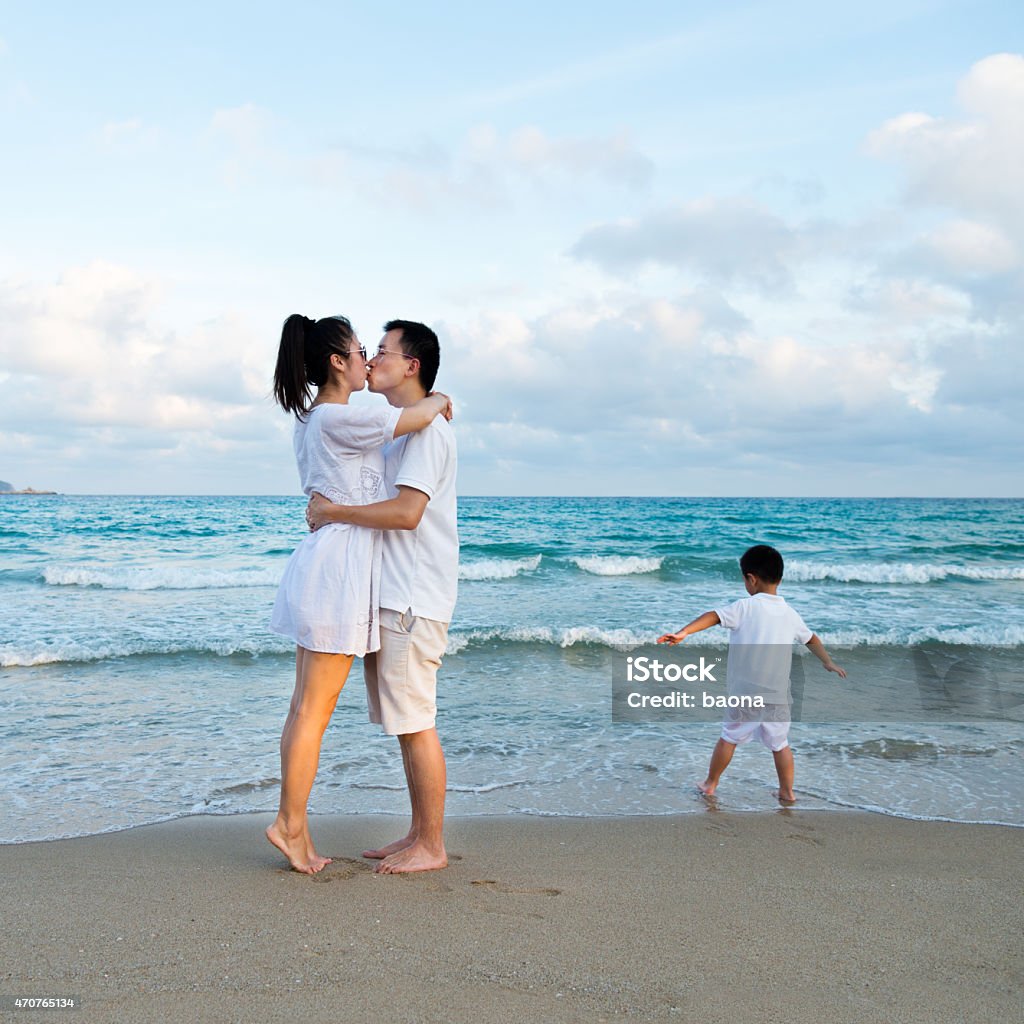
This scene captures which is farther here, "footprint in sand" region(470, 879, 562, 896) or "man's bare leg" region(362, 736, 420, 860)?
"man's bare leg" region(362, 736, 420, 860)

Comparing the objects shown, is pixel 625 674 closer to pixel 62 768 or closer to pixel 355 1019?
pixel 62 768

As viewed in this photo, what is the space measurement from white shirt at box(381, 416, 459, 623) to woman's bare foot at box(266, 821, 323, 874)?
94 centimetres

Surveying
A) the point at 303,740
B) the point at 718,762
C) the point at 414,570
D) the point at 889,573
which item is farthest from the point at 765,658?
the point at 889,573

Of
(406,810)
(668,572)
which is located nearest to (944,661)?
(406,810)

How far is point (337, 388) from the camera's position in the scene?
3373 mm

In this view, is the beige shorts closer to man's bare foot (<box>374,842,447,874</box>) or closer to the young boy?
man's bare foot (<box>374,842,447,874</box>)

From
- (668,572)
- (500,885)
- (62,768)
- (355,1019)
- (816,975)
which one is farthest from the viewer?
(668,572)

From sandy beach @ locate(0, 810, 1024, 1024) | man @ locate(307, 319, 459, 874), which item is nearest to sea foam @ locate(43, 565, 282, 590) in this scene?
sandy beach @ locate(0, 810, 1024, 1024)

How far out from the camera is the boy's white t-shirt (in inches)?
191

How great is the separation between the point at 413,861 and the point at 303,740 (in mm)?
661

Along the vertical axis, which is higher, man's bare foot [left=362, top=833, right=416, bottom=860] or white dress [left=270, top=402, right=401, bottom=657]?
white dress [left=270, top=402, right=401, bottom=657]

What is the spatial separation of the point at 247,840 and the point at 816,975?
98.1 inches

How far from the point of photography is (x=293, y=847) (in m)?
3.31

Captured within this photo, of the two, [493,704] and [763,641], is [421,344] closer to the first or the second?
[763,641]
